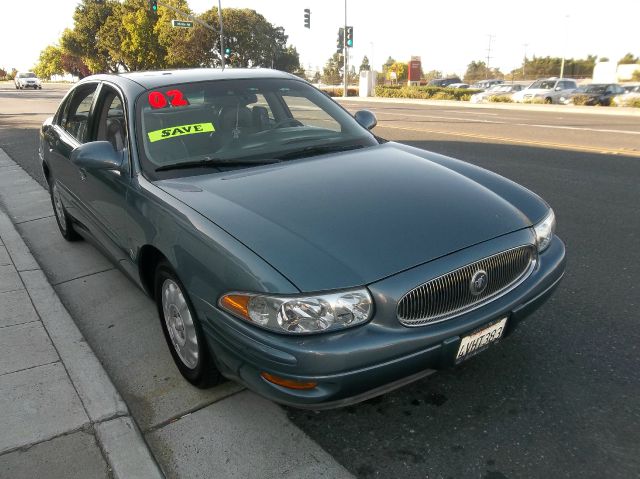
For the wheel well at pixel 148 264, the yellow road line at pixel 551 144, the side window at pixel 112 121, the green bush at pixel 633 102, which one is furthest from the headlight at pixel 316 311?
the green bush at pixel 633 102

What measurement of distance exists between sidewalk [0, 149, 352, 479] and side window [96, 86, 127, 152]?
3.88ft

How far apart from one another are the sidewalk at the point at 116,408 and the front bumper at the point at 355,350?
0.37 metres

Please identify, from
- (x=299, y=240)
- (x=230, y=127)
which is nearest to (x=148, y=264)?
(x=230, y=127)

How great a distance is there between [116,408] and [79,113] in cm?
274

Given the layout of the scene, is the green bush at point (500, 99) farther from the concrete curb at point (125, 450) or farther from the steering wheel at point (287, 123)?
the concrete curb at point (125, 450)

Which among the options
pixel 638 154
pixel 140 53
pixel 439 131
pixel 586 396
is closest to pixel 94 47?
pixel 140 53

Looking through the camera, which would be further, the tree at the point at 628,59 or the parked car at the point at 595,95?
the tree at the point at 628,59

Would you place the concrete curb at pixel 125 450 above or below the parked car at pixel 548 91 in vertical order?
below

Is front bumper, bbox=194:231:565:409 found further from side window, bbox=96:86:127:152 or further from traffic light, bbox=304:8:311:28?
traffic light, bbox=304:8:311:28

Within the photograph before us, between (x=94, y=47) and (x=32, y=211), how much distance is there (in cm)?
7552

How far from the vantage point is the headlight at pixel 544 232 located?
8.81ft

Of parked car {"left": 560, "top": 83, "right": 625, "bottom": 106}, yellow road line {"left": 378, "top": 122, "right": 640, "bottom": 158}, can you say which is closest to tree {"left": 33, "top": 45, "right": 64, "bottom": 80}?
parked car {"left": 560, "top": 83, "right": 625, "bottom": 106}

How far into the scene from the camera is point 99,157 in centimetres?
306

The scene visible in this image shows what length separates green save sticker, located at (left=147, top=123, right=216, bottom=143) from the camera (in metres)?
3.11
